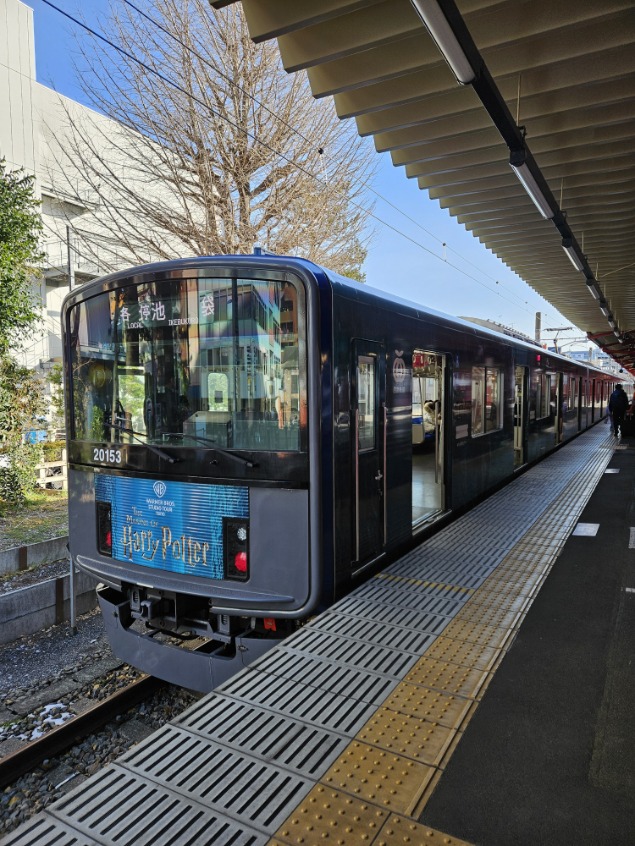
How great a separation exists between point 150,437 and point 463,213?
6.26 metres

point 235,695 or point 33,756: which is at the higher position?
point 235,695

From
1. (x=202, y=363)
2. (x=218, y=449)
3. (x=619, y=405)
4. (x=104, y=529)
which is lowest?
(x=104, y=529)

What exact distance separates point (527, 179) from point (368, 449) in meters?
3.11

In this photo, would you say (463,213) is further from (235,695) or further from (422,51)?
(235,695)

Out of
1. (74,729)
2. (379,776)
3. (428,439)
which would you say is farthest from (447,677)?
(428,439)

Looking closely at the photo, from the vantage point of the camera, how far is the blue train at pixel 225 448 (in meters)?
3.73

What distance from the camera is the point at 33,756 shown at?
3.63m

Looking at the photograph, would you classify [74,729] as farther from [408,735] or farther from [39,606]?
[408,735]

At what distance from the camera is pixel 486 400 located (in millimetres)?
7984

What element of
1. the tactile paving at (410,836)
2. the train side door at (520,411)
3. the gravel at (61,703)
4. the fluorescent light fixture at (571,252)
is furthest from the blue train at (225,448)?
the train side door at (520,411)

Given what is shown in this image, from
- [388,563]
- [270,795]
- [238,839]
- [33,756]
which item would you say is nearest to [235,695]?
[270,795]

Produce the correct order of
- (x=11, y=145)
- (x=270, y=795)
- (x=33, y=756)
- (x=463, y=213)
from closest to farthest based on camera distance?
(x=270, y=795)
(x=33, y=756)
(x=463, y=213)
(x=11, y=145)

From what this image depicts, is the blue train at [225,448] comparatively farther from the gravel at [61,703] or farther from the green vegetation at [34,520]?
the green vegetation at [34,520]

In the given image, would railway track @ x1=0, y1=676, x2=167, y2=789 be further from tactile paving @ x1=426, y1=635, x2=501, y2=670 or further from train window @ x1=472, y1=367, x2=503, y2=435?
train window @ x1=472, y1=367, x2=503, y2=435
